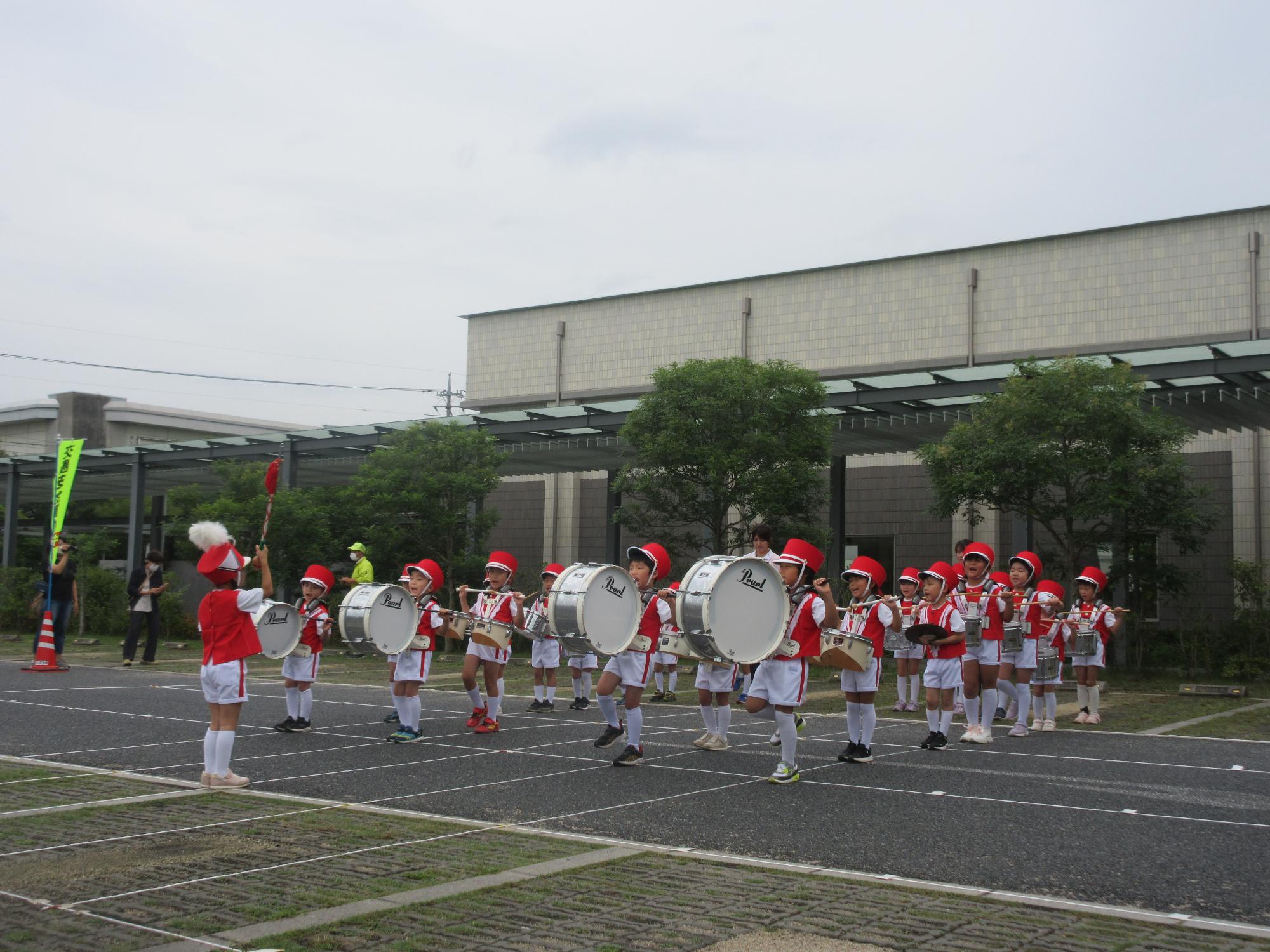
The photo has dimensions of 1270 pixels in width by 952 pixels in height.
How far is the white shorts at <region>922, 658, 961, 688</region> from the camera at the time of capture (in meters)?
11.8

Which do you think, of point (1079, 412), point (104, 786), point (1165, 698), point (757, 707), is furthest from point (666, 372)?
point (104, 786)

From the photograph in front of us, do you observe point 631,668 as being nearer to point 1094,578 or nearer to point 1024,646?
point 1024,646

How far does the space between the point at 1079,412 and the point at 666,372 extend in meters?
7.57

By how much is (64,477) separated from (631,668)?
1571 centimetres

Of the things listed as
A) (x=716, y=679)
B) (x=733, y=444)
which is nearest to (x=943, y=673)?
(x=716, y=679)

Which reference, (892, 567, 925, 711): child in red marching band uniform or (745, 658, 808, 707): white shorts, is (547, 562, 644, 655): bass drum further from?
(892, 567, 925, 711): child in red marching band uniform

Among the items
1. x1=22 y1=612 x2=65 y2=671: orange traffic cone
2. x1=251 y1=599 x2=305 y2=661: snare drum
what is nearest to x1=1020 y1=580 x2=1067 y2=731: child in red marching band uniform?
x1=251 y1=599 x2=305 y2=661: snare drum

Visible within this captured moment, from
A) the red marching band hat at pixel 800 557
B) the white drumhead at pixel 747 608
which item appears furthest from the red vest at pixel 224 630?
the red marching band hat at pixel 800 557

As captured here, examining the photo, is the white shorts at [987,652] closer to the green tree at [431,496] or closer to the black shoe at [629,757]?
the black shoe at [629,757]

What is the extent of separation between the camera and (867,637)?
10.8 m

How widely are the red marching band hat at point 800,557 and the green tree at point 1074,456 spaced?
31.8 feet

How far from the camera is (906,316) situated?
1203 inches

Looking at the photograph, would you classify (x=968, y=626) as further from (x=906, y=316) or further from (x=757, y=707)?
(x=906, y=316)

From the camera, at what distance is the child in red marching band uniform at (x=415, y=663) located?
458 inches
